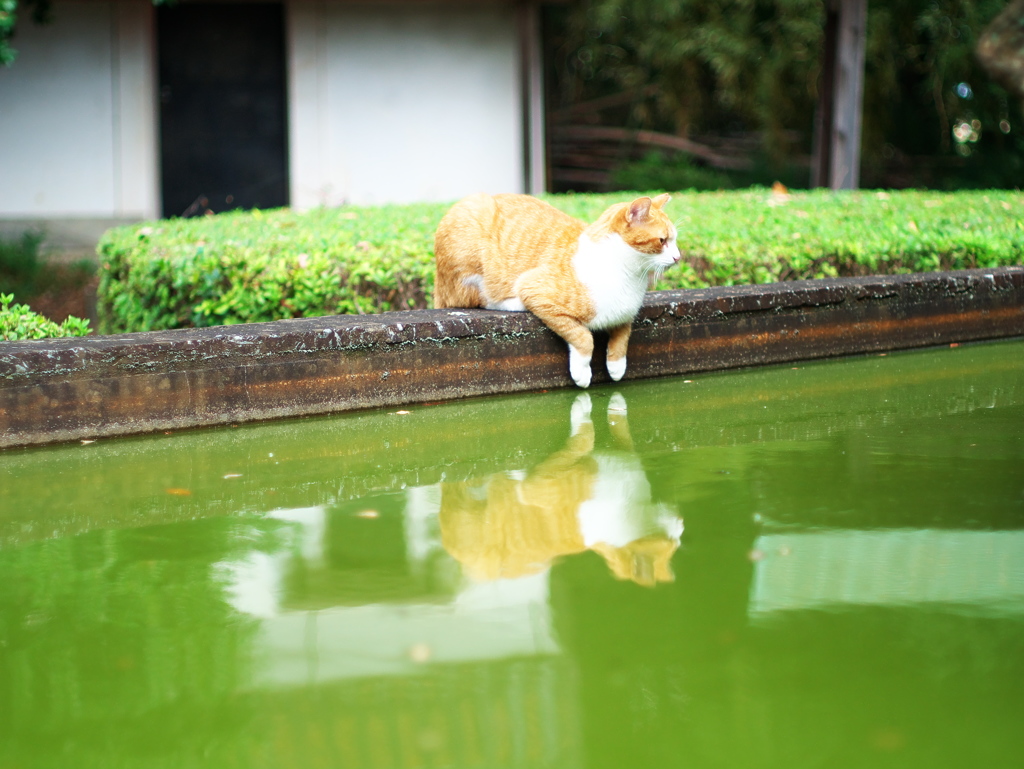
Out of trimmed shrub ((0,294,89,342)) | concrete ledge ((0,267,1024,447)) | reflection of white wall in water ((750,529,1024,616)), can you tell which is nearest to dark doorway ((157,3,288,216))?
trimmed shrub ((0,294,89,342))

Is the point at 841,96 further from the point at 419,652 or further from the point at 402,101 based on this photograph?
the point at 419,652

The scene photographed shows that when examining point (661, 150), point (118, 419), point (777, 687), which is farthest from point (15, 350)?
point (661, 150)

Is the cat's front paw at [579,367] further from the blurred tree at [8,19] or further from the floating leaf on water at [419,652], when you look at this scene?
the blurred tree at [8,19]

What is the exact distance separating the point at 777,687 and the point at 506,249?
2.76 metres

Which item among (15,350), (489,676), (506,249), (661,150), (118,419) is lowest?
(489,676)

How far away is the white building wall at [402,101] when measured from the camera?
36.0ft

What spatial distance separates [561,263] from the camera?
4234 mm

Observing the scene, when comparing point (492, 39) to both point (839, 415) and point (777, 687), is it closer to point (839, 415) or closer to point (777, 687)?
point (839, 415)

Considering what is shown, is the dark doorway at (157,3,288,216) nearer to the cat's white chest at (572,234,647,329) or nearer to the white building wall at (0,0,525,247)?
the white building wall at (0,0,525,247)

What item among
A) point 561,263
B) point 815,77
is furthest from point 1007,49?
point 561,263

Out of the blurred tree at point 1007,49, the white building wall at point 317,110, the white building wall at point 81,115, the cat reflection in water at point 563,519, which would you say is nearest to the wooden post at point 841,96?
the blurred tree at point 1007,49

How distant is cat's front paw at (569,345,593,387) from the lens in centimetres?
424

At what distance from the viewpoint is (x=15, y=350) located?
3.55m

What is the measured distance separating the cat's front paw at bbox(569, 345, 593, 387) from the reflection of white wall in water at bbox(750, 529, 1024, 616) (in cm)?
167
